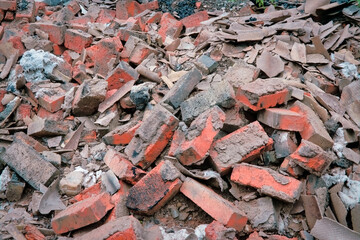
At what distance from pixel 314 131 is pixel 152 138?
161 cm

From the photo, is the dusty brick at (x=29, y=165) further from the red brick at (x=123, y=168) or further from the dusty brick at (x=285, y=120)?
the dusty brick at (x=285, y=120)

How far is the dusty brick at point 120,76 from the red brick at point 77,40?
1.33m

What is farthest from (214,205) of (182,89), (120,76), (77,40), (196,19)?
(196,19)

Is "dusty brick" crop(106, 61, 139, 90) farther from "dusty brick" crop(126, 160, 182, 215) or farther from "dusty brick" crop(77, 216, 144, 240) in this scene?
"dusty brick" crop(77, 216, 144, 240)

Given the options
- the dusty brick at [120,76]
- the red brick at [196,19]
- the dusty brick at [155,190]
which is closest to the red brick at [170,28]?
the red brick at [196,19]

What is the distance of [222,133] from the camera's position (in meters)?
3.31

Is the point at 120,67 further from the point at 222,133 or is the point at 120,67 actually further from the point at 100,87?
the point at 222,133

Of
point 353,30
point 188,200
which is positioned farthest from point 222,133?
point 353,30

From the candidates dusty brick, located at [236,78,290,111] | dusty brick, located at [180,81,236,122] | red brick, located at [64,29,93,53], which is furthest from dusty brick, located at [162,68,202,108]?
red brick, located at [64,29,93,53]

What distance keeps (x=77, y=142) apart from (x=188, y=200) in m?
1.61

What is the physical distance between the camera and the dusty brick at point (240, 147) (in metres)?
2.93

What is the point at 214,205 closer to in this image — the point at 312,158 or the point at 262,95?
the point at 312,158

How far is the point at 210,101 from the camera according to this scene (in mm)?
3305

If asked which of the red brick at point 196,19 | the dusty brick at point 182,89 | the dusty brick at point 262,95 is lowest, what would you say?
the red brick at point 196,19
